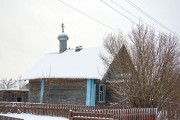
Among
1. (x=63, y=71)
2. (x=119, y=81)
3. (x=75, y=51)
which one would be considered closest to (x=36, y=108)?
(x=119, y=81)

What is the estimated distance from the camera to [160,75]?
2470 cm

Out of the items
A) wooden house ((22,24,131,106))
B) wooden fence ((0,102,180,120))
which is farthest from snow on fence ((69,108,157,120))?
wooden house ((22,24,131,106))

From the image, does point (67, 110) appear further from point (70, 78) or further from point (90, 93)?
point (70, 78)

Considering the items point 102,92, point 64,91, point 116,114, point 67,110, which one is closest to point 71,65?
point 64,91

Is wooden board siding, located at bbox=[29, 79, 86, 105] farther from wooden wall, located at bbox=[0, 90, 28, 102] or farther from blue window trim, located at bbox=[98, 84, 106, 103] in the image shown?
wooden wall, located at bbox=[0, 90, 28, 102]

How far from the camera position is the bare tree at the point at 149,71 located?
80.9 ft

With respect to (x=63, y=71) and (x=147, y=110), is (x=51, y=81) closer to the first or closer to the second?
(x=63, y=71)

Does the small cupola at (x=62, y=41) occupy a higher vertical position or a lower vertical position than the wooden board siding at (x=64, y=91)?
higher

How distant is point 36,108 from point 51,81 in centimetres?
1090

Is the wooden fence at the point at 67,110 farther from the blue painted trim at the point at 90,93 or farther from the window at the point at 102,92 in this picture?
the window at the point at 102,92

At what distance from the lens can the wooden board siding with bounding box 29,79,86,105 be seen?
122 feet

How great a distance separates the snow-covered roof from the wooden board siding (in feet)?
3.24

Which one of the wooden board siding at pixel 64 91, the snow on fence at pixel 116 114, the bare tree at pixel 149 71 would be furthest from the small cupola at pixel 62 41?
the snow on fence at pixel 116 114

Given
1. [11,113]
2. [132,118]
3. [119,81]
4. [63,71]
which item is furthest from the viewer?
[63,71]
